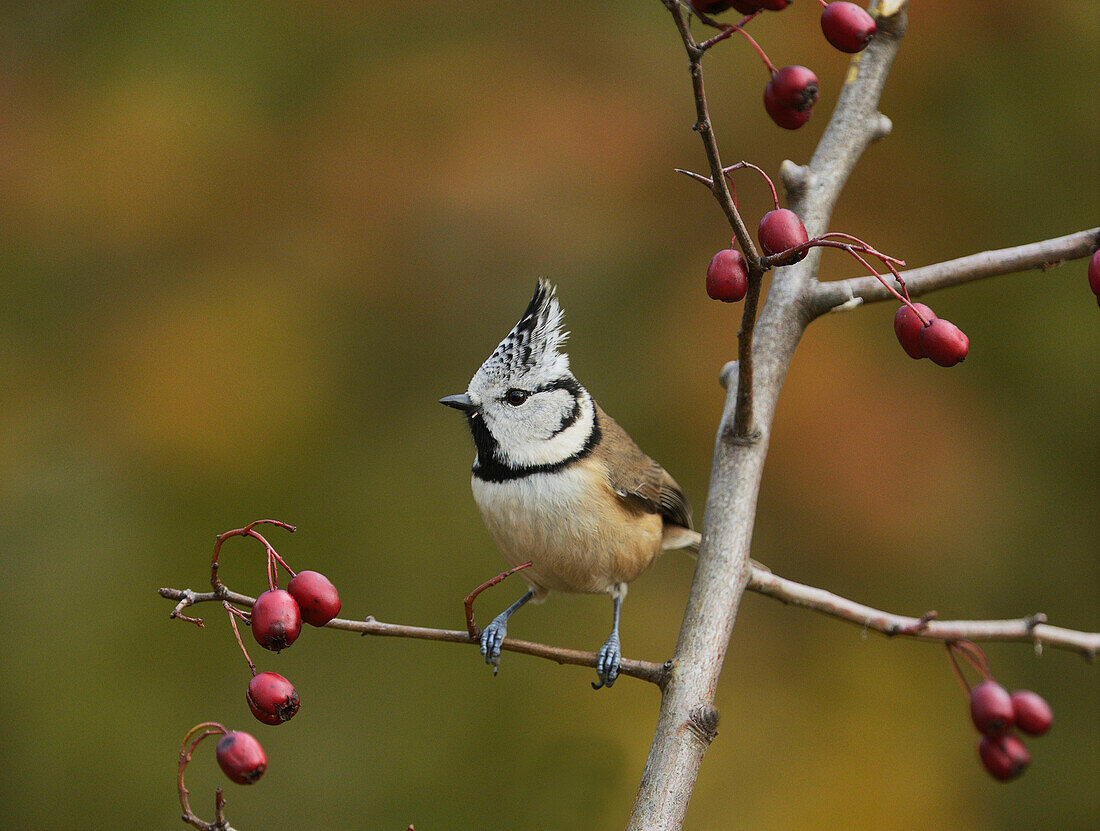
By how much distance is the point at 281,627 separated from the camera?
54.8 inches

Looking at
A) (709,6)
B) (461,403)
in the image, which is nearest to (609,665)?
(461,403)

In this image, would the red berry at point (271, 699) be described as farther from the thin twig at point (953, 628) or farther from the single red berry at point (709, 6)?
the single red berry at point (709, 6)

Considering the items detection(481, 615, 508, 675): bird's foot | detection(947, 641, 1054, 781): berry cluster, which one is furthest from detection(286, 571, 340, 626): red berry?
detection(947, 641, 1054, 781): berry cluster

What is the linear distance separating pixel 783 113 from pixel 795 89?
0.14 ft

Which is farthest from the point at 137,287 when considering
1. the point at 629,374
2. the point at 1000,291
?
the point at 1000,291

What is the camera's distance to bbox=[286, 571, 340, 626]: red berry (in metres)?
1.44

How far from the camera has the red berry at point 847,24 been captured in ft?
4.51

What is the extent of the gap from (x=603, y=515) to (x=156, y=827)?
2150 millimetres

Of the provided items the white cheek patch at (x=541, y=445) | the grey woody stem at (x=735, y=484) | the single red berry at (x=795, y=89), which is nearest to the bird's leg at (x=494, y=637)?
the white cheek patch at (x=541, y=445)

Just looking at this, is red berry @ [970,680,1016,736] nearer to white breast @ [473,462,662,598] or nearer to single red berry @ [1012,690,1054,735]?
single red berry @ [1012,690,1054,735]

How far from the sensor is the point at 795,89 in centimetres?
135

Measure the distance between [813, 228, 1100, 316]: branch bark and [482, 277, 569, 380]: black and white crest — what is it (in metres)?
0.56

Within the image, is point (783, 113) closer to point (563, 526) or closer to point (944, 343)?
point (944, 343)

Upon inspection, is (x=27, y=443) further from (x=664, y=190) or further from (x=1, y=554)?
(x=664, y=190)
